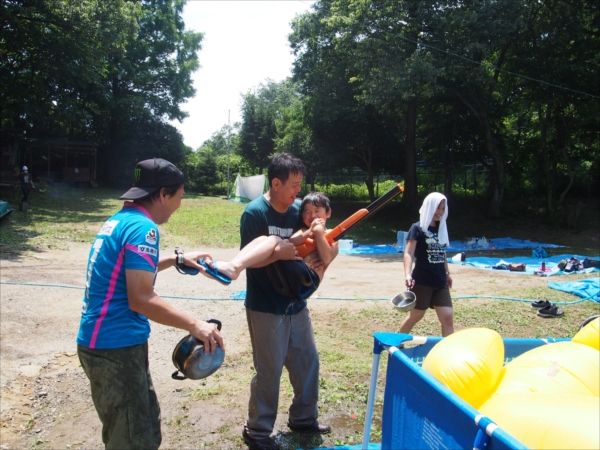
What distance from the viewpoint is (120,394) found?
2383 mm

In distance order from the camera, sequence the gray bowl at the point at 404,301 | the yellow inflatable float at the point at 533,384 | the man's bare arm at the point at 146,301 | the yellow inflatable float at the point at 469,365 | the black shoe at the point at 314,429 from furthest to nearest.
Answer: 1. the gray bowl at the point at 404,301
2. the black shoe at the point at 314,429
3. the man's bare arm at the point at 146,301
4. the yellow inflatable float at the point at 469,365
5. the yellow inflatable float at the point at 533,384

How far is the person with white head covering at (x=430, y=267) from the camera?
4.96m

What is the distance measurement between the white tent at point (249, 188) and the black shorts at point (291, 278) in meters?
28.5

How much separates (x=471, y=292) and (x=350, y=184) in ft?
66.9

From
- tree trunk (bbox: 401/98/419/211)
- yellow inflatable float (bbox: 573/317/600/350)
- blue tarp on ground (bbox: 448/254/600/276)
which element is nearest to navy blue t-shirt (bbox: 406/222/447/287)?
yellow inflatable float (bbox: 573/317/600/350)

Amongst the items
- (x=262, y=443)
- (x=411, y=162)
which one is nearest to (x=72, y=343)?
(x=262, y=443)

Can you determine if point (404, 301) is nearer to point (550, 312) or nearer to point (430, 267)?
point (430, 267)

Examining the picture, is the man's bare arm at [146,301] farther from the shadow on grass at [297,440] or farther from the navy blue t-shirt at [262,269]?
the shadow on grass at [297,440]

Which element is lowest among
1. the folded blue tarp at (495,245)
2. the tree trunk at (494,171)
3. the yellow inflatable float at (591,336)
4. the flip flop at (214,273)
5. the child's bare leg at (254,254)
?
the folded blue tarp at (495,245)

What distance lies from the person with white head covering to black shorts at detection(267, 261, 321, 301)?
1.99 meters

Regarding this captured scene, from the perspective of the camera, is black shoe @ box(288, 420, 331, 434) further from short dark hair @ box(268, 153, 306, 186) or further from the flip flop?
short dark hair @ box(268, 153, 306, 186)

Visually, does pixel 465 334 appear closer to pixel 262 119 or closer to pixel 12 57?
pixel 12 57

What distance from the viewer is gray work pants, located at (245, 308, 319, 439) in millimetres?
3391

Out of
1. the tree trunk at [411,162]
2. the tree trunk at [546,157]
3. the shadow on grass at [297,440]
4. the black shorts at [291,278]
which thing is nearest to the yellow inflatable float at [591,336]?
the black shorts at [291,278]
